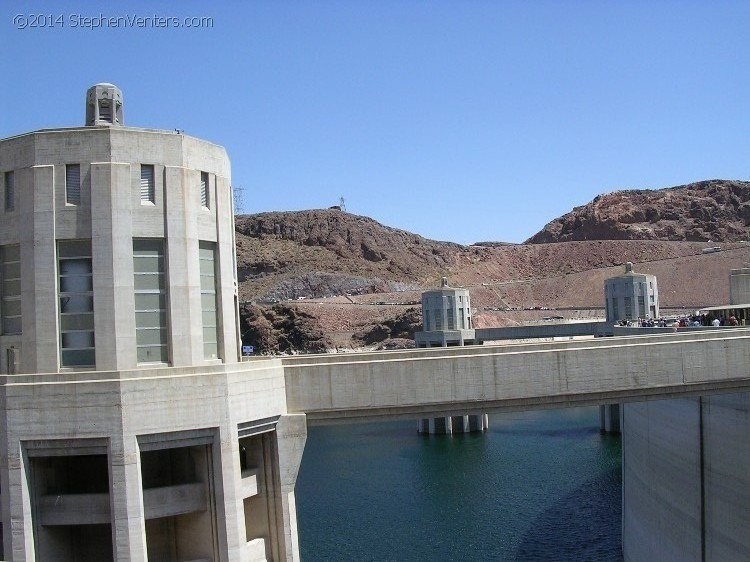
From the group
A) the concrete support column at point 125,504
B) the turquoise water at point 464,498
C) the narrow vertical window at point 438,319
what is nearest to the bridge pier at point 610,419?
the turquoise water at point 464,498

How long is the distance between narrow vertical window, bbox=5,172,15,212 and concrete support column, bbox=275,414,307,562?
5795 mm

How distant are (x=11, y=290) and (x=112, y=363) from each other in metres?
2.32

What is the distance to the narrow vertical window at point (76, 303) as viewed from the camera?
1343 cm

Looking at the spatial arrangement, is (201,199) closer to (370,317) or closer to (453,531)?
(453,531)

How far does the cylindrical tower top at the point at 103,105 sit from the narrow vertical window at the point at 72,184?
146 centimetres

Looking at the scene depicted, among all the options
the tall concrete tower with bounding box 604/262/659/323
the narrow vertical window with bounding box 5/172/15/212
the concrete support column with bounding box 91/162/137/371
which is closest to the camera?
the concrete support column with bounding box 91/162/137/371

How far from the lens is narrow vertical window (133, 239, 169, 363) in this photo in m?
13.5

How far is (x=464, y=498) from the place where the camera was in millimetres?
48906

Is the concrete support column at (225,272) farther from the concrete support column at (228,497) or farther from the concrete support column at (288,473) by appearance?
the concrete support column at (228,497)

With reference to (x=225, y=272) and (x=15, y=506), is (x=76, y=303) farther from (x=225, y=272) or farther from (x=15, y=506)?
(x=15, y=506)

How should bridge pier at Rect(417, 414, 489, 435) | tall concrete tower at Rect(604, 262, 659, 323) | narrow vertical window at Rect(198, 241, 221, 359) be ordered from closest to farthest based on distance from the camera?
narrow vertical window at Rect(198, 241, 221, 359), tall concrete tower at Rect(604, 262, 659, 323), bridge pier at Rect(417, 414, 489, 435)

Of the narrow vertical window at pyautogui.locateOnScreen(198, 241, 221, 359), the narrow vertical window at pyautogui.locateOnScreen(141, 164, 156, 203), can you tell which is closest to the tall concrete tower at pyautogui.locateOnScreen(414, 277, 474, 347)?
the narrow vertical window at pyautogui.locateOnScreen(198, 241, 221, 359)

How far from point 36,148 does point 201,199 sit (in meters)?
2.70

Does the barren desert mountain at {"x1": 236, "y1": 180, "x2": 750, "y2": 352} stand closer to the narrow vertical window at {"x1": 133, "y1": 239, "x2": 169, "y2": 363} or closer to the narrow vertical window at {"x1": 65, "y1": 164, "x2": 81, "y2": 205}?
the narrow vertical window at {"x1": 133, "y1": 239, "x2": 169, "y2": 363}
